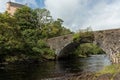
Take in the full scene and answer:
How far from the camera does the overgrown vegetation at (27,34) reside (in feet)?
170

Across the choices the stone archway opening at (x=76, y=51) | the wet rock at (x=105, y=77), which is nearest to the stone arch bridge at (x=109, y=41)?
the stone archway opening at (x=76, y=51)

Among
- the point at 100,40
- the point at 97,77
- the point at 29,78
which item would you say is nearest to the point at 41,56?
the point at 100,40

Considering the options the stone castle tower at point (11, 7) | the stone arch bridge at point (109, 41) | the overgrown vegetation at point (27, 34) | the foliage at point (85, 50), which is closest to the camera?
the stone arch bridge at point (109, 41)

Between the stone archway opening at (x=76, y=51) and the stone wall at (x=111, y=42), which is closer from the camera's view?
the stone wall at (x=111, y=42)

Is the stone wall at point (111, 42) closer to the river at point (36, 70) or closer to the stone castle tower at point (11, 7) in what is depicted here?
the river at point (36, 70)

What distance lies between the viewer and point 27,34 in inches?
2746

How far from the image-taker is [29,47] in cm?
6022

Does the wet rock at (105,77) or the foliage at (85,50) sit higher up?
the foliage at (85,50)

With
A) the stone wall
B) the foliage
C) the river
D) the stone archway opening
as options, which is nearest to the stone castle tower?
the foliage

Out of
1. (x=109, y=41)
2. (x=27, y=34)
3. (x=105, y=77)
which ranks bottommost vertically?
(x=105, y=77)

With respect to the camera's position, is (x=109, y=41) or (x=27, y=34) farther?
(x=27, y=34)

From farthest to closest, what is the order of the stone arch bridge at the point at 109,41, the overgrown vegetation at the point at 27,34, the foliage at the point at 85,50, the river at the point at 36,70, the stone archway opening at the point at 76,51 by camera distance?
the foliage at the point at 85,50 → the stone archway opening at the point at 76,51 → the overgrown vegetation at the point at 27,34 → the stone arch bridge at the point at 109,41 → the river at the point at 36,70

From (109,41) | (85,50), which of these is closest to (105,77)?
(109,41)

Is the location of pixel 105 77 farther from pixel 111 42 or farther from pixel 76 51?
pixel 76 51
